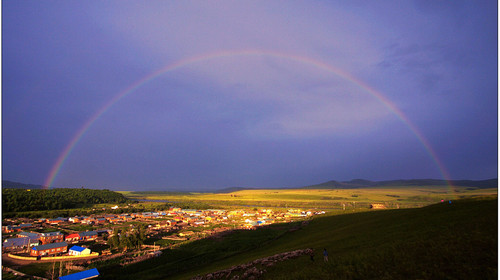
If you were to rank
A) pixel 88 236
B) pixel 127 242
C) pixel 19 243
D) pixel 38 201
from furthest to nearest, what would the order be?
1. pixel 38 201
2. pixel 88 236
3. pixel 19 243
4. pixel 127 242

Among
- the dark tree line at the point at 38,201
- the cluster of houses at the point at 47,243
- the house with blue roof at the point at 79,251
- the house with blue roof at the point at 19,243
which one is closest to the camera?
the house with blue roof at the point at 79,251

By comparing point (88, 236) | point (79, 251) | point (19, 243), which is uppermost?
point (19, 243)

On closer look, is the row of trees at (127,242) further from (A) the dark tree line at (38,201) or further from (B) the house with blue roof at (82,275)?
(A) the dark tree line at (38,201)

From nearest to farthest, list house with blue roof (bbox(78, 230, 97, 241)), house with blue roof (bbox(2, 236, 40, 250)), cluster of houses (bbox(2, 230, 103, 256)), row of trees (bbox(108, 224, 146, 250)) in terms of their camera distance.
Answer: cluster of houses (bbox(2, 230, 103, 256))
row of trees (bbox(108, 224, 146, 250))
house with blue roof (bbox(2, 236, 40, 250))
house with blue roof (bbox(78, 230, 97, 241))

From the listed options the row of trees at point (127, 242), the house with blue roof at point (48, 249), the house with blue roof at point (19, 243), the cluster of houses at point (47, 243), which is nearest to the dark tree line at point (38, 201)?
the cluster of houses at point (47, 243)

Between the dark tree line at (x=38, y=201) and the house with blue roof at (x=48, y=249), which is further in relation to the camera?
the dark tree line at (x=38, y=201)

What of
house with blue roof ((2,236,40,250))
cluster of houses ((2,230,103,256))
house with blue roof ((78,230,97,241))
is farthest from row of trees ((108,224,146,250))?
house with blue roof ((2,236,40,250))

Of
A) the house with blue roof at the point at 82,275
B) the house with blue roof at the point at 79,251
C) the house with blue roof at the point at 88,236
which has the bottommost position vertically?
the house with blue roof at the point at 88,236

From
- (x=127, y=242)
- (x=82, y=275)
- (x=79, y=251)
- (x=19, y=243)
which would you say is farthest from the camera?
(x=19, y=243)

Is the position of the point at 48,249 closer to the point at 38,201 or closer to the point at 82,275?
the point at 82,275

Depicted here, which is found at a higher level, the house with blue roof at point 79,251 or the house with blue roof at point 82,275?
the house with blue roof at point 82,275

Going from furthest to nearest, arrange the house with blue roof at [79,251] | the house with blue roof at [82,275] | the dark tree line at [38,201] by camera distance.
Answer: the dark tree line at [38,201] < the house with blue roof at [79,251] < the house with blue roof at [82,275]

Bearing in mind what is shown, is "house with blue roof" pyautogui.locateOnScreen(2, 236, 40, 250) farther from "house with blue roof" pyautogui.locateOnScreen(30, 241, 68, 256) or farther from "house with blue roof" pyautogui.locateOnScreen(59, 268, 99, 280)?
"house with blue roof" pyautogui.locateOnScreen(59, 268, 99, 280)

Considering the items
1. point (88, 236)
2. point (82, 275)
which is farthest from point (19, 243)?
point (82, 275)
